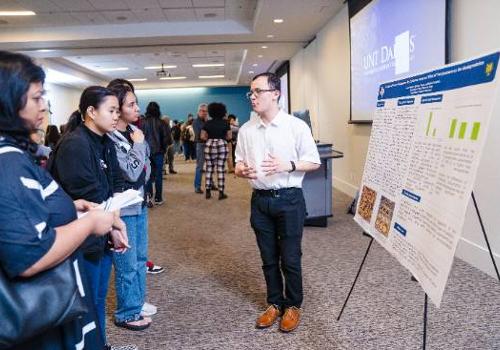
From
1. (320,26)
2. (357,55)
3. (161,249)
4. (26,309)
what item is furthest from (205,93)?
(26,309)

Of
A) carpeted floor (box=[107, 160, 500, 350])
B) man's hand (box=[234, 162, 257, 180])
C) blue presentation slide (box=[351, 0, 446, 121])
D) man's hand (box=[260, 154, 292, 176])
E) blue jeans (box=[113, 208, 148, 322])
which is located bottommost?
carpeted floor (box=[107, 160, 500, 350])

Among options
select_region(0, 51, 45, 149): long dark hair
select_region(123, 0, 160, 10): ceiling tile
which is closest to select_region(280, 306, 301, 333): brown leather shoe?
select_region(0, 51, 45, 149): long dark hair

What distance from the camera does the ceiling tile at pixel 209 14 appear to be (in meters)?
7.13

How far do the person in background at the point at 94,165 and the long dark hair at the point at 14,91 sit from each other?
0.52m

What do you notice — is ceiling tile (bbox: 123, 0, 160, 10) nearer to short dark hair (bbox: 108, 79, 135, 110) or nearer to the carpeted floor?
the carpeted floor

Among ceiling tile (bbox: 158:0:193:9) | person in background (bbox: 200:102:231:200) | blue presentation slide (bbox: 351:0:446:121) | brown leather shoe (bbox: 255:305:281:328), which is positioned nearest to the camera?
brown leather shoe (bbox: 255:305:281:328)

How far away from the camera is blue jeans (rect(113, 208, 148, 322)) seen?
2236 mm

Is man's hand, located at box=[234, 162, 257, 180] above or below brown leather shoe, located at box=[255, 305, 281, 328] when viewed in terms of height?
above

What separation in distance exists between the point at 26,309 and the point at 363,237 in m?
3.51

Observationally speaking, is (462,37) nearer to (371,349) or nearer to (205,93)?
(371,349)

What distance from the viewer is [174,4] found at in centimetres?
673

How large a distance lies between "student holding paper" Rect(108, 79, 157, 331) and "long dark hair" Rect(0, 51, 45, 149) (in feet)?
3.17

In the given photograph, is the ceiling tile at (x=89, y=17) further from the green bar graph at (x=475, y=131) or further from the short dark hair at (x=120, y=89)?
the green bar graph at (x=475, y=131)

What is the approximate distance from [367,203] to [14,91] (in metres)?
1.82
